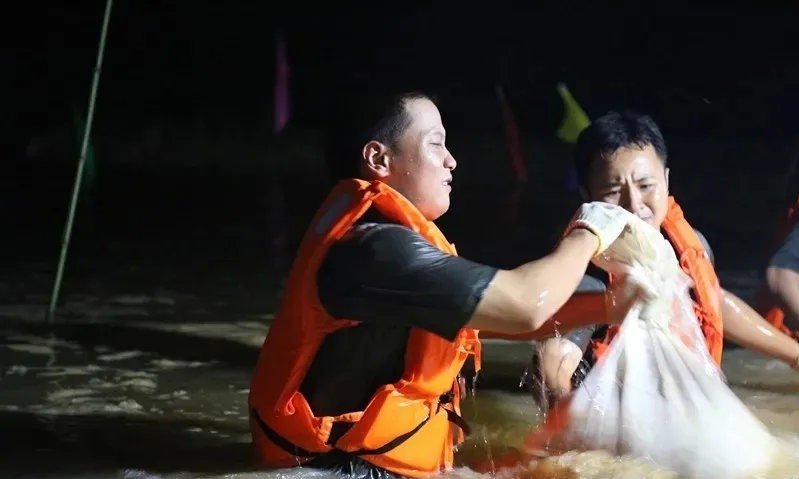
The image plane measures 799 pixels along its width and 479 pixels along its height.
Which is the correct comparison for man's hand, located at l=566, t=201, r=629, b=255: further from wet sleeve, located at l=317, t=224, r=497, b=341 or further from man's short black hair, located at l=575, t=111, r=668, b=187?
man's short black hair, located at l=575, t=111, r=668, b=187

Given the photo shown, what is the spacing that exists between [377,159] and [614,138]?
124cm

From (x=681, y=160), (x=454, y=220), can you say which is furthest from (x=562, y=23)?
(x=454, y=220)

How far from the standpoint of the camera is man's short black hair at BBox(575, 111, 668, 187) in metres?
4.22

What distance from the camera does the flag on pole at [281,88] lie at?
24.3m

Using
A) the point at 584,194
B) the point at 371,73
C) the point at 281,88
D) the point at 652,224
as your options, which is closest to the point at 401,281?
the point at 652,224

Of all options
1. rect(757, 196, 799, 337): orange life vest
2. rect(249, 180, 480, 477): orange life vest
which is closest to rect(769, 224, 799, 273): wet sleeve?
rect(757, 196, 799, 337): orange life vest

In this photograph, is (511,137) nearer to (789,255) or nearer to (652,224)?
(789,255)

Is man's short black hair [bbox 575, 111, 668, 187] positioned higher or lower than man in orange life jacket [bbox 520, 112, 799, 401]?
higher

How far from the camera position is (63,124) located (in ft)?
80.5

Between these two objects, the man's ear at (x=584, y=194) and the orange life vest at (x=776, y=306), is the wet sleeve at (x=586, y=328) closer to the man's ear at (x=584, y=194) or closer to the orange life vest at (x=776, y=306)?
the man's ear at (x=584, y=194)

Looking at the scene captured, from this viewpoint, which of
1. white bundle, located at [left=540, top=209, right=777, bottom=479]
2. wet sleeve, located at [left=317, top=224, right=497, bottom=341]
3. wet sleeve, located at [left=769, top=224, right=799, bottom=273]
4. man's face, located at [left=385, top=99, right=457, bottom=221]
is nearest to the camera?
wet sleeve, located at [left=317, top=224, right=497, bottom=341]

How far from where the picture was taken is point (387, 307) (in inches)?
120

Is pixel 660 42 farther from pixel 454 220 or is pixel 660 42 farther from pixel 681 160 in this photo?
pixel 454 220

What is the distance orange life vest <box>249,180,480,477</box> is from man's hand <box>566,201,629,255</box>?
41cm
